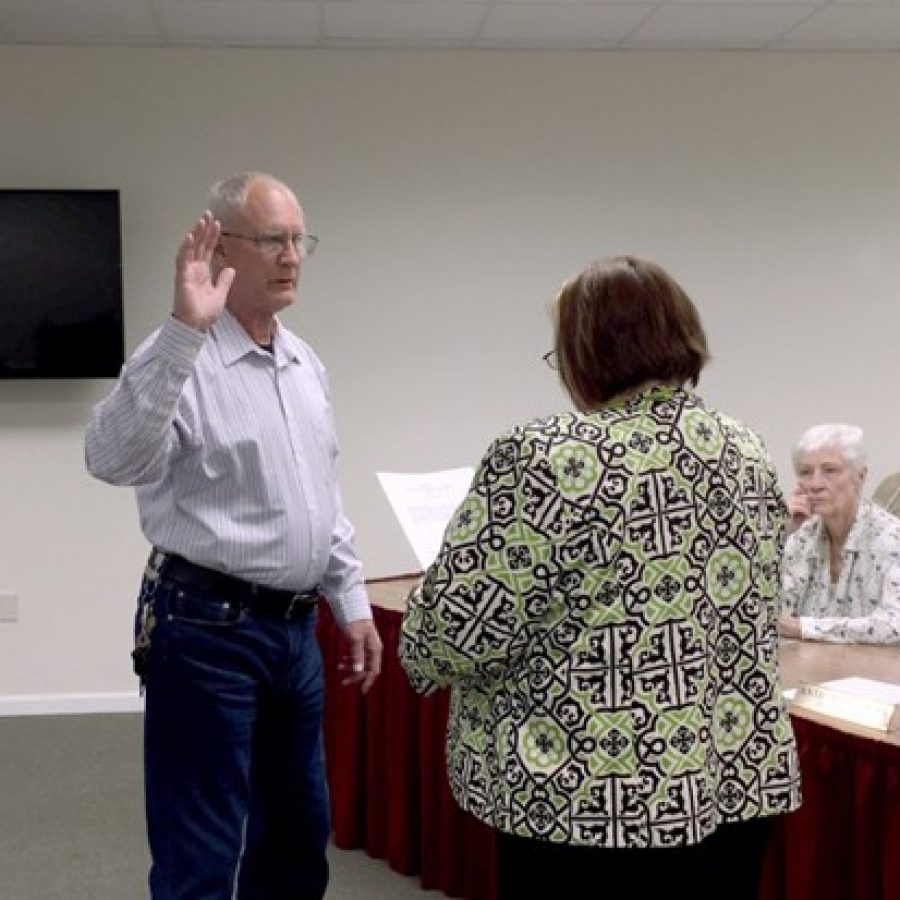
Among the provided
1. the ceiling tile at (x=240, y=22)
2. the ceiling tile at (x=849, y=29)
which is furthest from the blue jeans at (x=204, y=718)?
the ceiling tile at (x=849, y=29)

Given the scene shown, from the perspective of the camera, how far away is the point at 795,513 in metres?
3.26

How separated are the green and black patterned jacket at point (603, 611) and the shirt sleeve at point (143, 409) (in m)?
0.48

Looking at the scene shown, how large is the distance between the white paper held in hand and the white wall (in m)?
2.04

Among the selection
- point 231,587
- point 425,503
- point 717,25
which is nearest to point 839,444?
point 425,503

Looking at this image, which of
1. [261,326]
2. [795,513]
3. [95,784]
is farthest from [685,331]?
[95,784]

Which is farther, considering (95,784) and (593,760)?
(95,784)

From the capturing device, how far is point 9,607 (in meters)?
4.96

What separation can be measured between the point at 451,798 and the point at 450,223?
2.63 meters

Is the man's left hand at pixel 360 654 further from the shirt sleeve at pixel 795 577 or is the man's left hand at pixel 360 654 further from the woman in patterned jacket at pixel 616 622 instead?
the shirt sleeve at pixel 795 577

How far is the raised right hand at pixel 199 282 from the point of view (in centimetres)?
177

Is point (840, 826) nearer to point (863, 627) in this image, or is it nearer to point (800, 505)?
point (863, 627)

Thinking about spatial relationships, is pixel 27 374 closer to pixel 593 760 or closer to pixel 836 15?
pixel 836 15

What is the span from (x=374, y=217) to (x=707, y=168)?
135cm

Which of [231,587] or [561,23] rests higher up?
[561,23]
